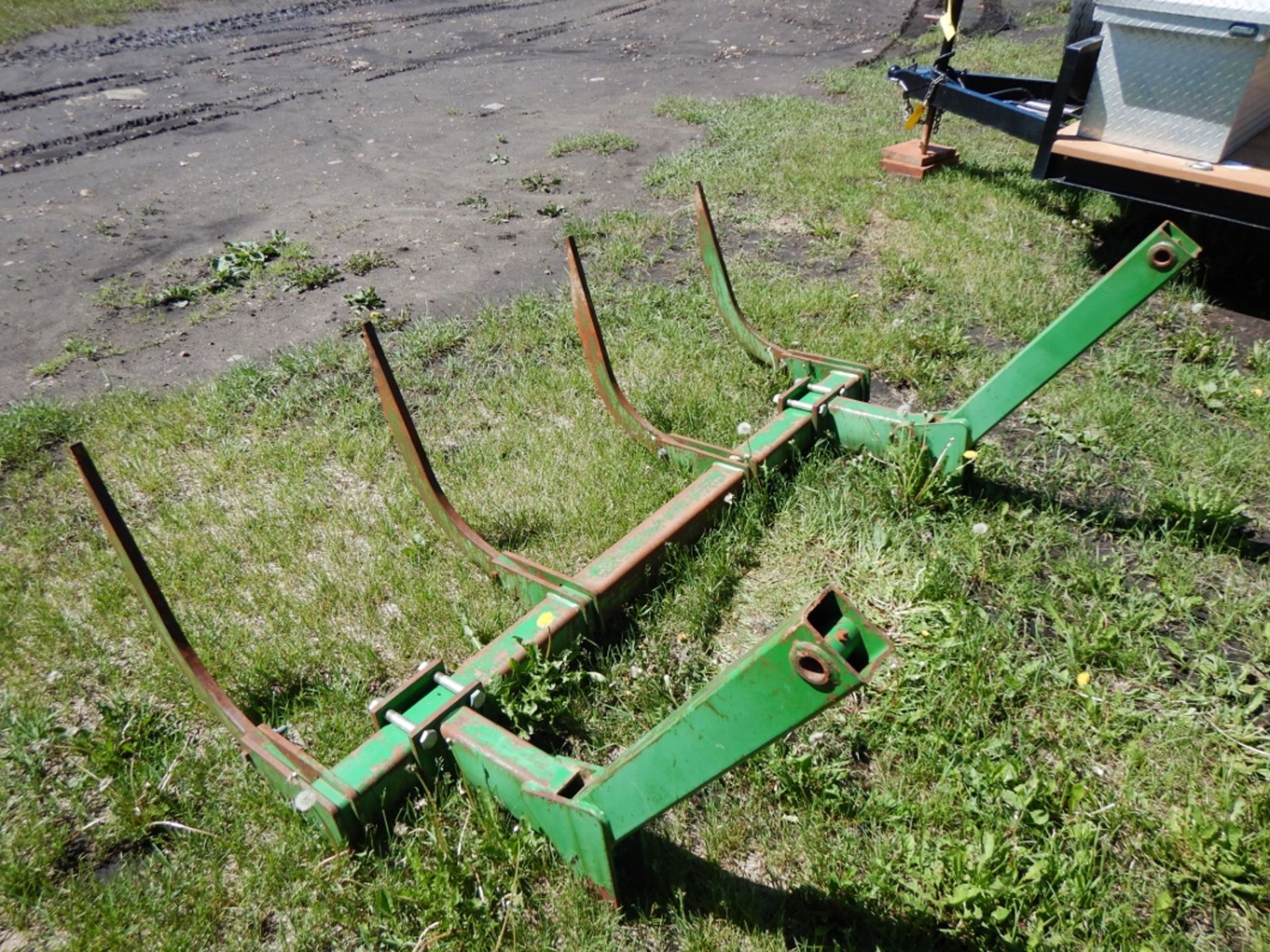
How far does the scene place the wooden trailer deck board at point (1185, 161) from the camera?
3.48 m

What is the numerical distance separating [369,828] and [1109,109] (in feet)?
13.8

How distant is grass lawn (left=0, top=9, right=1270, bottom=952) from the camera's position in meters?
1.86

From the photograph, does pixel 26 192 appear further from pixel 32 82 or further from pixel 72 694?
pixel 72 694

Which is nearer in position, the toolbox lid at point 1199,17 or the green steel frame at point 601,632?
the green steel frame at point 601,632

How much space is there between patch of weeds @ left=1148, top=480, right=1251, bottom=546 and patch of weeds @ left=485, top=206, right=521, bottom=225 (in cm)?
422

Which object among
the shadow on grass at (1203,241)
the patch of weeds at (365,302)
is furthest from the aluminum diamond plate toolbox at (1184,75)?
the patch of weeds at (365,302)

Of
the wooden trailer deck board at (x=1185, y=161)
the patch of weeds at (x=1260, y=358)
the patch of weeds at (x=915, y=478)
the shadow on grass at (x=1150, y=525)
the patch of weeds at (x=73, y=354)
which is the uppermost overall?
the wooden trailer deck board at (x=1185, y=161)

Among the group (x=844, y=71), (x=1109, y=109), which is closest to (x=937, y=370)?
(x=1109, y=109)

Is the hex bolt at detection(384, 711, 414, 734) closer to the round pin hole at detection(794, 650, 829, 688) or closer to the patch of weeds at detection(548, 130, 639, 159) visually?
the round pin hole at detection(794, 650, 829, 688)

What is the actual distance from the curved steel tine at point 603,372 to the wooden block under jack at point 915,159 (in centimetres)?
369

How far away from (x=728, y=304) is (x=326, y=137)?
5662 millimetres

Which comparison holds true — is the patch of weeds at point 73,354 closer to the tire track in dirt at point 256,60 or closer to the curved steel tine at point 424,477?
the curved steel tine at point 424,477

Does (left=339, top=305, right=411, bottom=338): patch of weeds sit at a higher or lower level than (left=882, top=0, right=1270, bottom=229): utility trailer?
lower

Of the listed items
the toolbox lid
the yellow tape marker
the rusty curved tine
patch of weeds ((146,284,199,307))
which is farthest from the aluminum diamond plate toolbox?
patch of weeds ((146,284,199,307))
